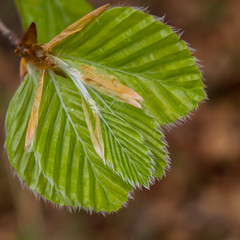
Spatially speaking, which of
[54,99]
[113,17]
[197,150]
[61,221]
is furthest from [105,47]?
[61,221]

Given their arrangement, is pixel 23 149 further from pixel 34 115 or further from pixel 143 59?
pixel 143 59

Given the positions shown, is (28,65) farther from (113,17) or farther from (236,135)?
(236,135)

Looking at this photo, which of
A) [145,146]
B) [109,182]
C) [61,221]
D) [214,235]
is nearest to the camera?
[145,146]

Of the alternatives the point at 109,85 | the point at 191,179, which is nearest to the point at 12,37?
the point at 109,85

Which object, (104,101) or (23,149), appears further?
(23,149)

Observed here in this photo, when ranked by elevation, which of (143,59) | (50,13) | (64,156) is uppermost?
(50,13)

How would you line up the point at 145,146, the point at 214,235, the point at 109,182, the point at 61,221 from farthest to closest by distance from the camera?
the point at 61,221 < the point at 214,235 < the point at 109,182 < the point at 145,146

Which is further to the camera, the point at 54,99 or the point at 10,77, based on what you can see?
the point at 10,77
